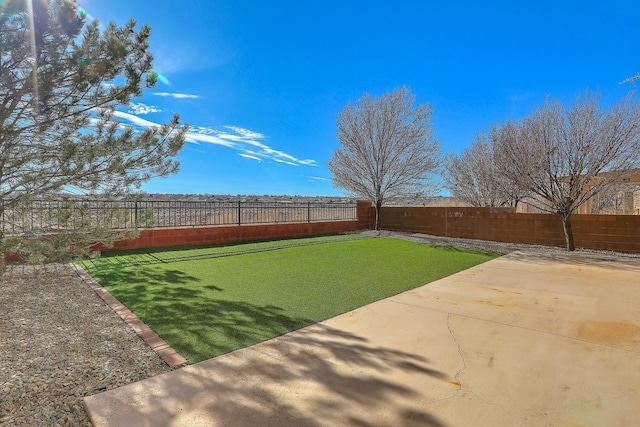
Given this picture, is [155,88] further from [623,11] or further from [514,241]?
[514,241]

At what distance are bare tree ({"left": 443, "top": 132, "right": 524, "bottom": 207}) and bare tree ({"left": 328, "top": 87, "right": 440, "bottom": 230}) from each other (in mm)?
2660

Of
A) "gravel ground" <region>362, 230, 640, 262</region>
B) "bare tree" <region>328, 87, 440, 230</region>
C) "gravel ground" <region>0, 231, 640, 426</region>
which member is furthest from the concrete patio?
"bare tree" <region>328, 87, 440, 230</region>

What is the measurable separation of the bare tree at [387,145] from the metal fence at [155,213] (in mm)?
1707

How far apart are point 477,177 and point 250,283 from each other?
1438 centimetres

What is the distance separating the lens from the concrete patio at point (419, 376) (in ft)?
Answer: 6.66

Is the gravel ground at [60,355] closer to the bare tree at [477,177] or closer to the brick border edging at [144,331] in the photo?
the brick border edging at [144,331]

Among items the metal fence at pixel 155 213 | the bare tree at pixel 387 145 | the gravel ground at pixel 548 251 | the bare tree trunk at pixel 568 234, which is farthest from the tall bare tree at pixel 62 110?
the bare tree trunk at pixel 568 234

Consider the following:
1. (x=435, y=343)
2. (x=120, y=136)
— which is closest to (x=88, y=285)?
(x=120, y=136)

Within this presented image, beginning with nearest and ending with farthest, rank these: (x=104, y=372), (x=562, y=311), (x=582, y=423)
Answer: (x=582, y=423) < (x=104, y=372) < (x=562, y=311)

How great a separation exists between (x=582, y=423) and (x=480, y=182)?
51.9ft

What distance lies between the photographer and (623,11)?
752 centimetres

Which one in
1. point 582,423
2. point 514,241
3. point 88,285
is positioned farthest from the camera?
point 514,241

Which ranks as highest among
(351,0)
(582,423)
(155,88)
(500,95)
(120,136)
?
(351,0)

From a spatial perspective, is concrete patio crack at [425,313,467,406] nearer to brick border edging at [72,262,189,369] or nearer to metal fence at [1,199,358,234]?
brick border edging at [72,262,189,369]
